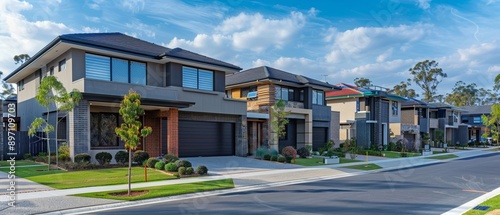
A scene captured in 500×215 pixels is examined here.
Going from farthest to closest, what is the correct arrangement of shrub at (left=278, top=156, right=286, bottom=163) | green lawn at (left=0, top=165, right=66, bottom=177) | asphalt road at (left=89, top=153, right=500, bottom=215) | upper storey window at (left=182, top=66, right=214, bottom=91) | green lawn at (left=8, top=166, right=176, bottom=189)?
upper storey window at (left=182, top=66, right=214, bottom=91)
shrub at (left=278, top=156, right=286, bottom=163)
green lawn at (left=0, top=165, right=66, bottom=177)
green lawn at (left=8, top=166, right=176, bottom=189)
asphalt road at (left=89, top=153, right=500, bottom=215)

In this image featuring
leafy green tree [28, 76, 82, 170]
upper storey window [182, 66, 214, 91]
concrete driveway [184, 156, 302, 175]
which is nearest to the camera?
leafy green tree [28, 76, 82, 170]

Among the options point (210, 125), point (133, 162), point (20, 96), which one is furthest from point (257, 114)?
point (20, 96)

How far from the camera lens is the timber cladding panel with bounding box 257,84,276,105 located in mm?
27969

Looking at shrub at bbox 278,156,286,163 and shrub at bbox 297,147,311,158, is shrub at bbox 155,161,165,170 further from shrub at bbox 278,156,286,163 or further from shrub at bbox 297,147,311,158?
shrub at bbox 297,147,311,158

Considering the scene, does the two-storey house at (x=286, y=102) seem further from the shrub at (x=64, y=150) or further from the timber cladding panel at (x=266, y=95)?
the shrub at (x=64, y=150)

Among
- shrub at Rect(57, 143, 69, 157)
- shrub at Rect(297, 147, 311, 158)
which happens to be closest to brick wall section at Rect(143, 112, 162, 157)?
shrub at Rect(57, 143, 69, 157)

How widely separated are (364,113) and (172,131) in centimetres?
2230

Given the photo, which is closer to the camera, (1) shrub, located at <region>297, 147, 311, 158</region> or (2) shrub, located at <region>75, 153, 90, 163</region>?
(2) shrub, located at <region>75, 153, 90, 163</region>

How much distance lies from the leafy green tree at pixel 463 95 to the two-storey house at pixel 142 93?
7528cm

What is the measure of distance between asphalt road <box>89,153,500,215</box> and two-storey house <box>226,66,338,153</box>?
12.4m

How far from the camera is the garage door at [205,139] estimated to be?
2295 cm

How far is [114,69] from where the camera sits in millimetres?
20609

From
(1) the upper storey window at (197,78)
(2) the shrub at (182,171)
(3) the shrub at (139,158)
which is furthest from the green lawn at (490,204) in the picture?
(1) the upper storey window at (197,78)

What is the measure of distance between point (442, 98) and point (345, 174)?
74630 millimetres
